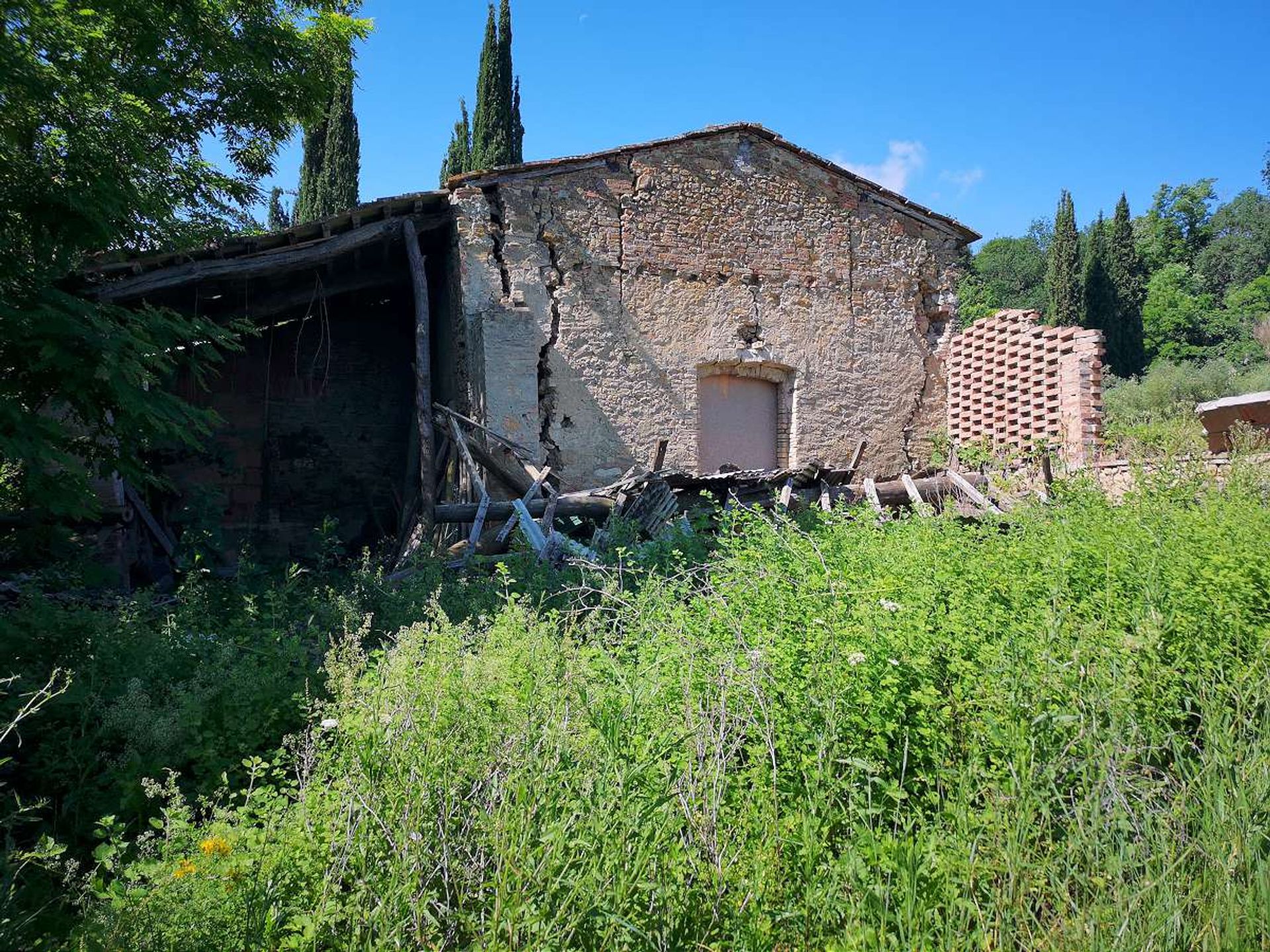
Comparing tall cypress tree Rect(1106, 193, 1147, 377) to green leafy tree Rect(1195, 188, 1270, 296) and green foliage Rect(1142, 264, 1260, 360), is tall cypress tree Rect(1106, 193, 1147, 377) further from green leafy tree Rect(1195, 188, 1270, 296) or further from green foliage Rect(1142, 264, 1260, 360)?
green leafy tree Rect(1195, 188, 1270, 296)

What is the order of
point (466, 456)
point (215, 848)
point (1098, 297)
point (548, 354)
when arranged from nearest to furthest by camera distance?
point (215, 848) < point (466, 456) < point (548, 354) < point (1098, 297)

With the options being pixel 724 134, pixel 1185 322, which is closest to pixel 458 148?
pixel 724 134

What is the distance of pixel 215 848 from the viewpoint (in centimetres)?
279

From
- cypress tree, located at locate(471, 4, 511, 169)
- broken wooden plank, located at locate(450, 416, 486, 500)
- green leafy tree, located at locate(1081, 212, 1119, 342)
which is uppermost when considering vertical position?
cypress tree, located at locate(471, 4, 511, 169)

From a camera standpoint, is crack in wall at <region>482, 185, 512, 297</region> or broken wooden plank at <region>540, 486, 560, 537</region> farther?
crack in wall at <region>482, 185, 512, 297</region>

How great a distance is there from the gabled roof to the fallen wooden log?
3486mm

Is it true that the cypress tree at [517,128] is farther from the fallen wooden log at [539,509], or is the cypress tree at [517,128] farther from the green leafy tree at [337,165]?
the fallen wooden log at [539,509]

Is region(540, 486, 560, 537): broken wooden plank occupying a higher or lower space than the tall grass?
higher

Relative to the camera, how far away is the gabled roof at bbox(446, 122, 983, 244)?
362 inches

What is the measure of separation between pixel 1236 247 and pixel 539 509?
149 feet

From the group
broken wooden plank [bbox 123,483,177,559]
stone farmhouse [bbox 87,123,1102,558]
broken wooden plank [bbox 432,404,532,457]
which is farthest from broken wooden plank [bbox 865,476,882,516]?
broken wooden plank [bbox 123,483,177,559]

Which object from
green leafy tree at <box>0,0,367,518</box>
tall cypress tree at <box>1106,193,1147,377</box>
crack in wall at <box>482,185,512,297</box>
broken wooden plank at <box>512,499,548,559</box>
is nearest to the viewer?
green leafy tree at <box>0,0,367,518</box>

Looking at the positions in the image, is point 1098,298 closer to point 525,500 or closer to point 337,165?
point 337,165

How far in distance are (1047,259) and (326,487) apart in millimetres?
45205
